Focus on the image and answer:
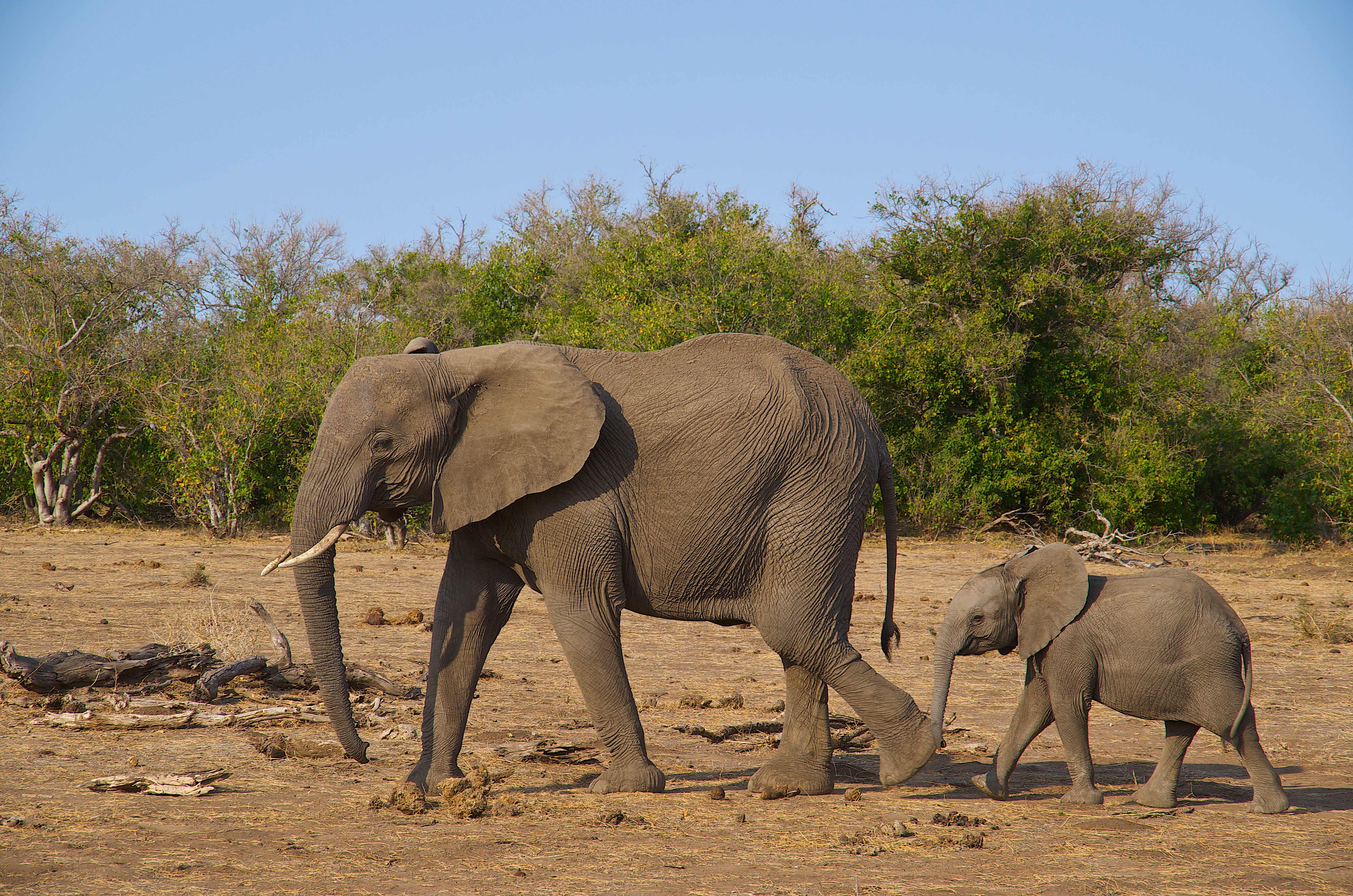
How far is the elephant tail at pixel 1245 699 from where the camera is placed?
19.8 feet

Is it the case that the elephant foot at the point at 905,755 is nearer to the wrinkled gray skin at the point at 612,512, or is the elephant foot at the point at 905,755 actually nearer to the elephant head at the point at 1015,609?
the wrinkled gray skin at the point at 612,512

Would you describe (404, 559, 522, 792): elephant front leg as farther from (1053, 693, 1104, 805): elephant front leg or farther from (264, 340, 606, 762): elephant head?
(1053, 693, 1104, 805): elephant front leg

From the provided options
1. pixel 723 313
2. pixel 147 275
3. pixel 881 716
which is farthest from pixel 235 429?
pixel 881 716

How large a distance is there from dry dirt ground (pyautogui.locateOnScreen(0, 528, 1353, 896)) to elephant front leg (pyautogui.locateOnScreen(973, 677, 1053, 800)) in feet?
0.46

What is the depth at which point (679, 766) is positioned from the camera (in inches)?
286

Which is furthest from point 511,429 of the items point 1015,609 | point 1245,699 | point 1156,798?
point 1245,699

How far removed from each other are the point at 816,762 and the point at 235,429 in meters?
18.9

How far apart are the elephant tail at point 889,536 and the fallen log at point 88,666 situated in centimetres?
543

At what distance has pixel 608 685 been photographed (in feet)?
20.2

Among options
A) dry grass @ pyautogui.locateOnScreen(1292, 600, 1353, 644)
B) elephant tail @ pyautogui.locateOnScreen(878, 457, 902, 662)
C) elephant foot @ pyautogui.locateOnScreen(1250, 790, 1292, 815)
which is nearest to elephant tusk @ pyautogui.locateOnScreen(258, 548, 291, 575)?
elephant tail @ pyautogui.locateOnScreen(878, 457, 902, 662)

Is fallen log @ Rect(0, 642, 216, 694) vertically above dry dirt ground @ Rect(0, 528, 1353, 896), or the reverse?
fallen log @ Rect(0, 642, 216, 694)

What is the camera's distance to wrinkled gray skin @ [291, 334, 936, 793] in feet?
19.6

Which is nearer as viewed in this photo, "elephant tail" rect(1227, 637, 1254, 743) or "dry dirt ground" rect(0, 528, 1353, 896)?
"dry dirt ground" rect(0, 528, 1353, 896)

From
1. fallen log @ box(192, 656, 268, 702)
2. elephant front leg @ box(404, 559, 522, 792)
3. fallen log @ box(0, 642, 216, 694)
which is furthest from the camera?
fallen log @ box(192, 656, 268, 702)
